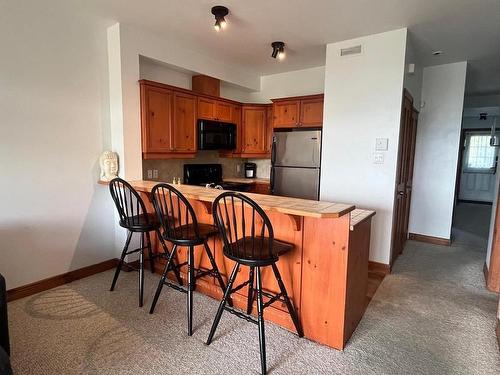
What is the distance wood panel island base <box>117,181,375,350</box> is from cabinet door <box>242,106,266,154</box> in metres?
2.76

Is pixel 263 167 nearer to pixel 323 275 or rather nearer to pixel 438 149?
pixel 438 149

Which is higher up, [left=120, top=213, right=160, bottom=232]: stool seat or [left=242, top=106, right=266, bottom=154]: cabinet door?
[left=242, top=106, right=266, bottom=154]: cabinet door

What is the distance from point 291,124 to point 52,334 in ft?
12.4

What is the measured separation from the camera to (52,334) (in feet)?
7.20

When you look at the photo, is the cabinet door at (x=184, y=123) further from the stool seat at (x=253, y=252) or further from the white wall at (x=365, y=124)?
the stool seat at (x=253, y=252)


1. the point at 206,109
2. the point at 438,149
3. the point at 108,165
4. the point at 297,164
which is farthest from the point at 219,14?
the point at 438,149

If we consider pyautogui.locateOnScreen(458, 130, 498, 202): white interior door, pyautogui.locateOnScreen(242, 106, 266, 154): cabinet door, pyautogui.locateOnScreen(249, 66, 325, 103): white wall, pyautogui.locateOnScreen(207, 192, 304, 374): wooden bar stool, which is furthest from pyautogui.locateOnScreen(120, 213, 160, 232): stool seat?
pyautogui.locateOnScreen(458, 130, 498, 202): white interior door

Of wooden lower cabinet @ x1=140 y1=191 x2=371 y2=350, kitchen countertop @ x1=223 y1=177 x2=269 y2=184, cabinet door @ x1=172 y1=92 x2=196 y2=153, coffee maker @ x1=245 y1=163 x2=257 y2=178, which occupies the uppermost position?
cabinet door @ x1=172 y1=92 x2=196 y2=153

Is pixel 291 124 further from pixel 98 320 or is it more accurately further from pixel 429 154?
pixel 98 320

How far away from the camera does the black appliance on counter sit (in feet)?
14.6

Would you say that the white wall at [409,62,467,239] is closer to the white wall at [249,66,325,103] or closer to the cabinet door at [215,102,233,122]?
the white wall at [249,66,325,103]

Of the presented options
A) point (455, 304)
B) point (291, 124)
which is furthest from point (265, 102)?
point (455, 304)

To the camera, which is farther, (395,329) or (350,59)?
(350,59)

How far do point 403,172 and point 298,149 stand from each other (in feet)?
4.57
